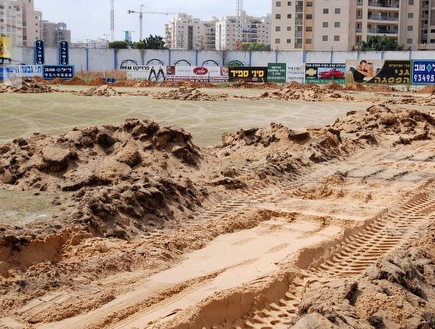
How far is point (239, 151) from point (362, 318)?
1204 centimetres

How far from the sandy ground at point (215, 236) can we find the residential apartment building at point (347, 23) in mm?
90964

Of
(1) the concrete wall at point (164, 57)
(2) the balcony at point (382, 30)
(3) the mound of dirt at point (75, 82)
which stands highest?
(2) the balcony at point (382, 30)

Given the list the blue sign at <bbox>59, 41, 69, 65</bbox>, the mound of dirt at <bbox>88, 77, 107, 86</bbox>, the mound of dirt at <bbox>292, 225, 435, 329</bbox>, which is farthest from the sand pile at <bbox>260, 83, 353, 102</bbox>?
the blue sign at <bbox>59, 41, 69, 65</bbox>

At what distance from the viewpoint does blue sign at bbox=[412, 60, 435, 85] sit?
57.8 m

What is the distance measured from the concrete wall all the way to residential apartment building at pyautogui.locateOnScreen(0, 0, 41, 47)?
143 feet

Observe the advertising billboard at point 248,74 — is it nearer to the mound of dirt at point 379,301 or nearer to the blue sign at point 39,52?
the blue sign at point 39,52

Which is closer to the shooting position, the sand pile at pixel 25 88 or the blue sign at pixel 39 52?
the sand pile at pixel 25 88

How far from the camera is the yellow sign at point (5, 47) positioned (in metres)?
67.3

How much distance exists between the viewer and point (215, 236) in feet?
33.0

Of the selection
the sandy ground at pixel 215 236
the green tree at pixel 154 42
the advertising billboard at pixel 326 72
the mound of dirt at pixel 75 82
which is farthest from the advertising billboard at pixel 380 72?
the green tree at pixel 154 42

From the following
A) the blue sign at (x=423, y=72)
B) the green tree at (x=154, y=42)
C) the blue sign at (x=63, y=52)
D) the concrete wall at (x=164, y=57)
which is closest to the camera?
the blue sign at (x=423, y=72)

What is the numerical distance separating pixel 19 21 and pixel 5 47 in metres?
90.5

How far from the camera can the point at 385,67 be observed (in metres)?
58.5

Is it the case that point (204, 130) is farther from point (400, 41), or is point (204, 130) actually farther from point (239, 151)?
point (400, 41)
